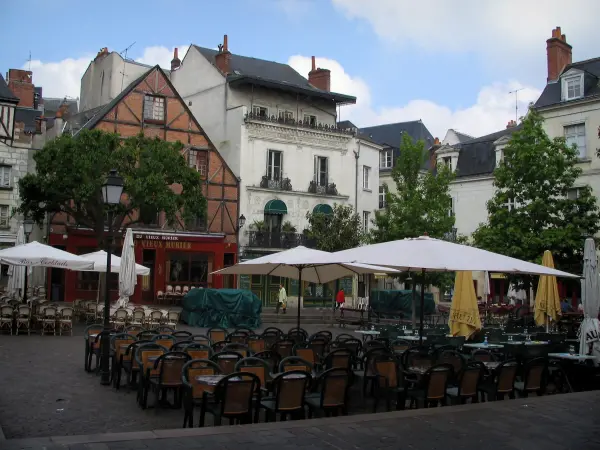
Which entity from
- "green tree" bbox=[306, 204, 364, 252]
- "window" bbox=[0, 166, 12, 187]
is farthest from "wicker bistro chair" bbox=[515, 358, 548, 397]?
"window" bbox=[0, 166, 12, 187]

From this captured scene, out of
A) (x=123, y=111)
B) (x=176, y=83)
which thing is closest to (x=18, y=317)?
(x=123, y=111)

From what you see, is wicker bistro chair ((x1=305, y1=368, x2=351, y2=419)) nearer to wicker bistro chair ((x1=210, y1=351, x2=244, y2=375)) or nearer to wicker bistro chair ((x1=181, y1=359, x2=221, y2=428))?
wicker bistro chair ((x1=181, y1=359, x2=221, y2=428))

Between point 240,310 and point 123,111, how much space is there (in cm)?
1346

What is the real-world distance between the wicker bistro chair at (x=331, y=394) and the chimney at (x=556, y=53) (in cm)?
2955

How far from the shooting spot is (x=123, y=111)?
30359mm

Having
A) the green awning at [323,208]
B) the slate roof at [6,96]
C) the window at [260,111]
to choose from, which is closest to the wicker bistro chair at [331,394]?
the slate roof at [6,96]

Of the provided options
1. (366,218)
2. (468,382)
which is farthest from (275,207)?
(468,382)

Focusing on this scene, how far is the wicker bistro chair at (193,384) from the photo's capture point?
23.9 feet

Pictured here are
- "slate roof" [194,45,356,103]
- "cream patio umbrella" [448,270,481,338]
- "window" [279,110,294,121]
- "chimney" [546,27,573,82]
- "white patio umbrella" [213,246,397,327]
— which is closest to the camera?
"white patio umbrella" [213,246,397,327]

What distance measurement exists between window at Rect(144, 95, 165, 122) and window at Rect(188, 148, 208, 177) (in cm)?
227

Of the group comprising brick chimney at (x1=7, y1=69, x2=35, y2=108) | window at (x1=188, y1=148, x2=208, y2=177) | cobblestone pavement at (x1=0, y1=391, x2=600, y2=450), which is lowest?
cobblestone pavement at (x1=0, y1=391, x2=600, y2=450)

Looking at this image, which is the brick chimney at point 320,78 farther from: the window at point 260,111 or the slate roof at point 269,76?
the window at point 260,111

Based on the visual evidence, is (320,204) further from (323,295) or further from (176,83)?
(176,83)

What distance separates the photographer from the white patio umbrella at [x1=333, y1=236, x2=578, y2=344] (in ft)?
29.4
